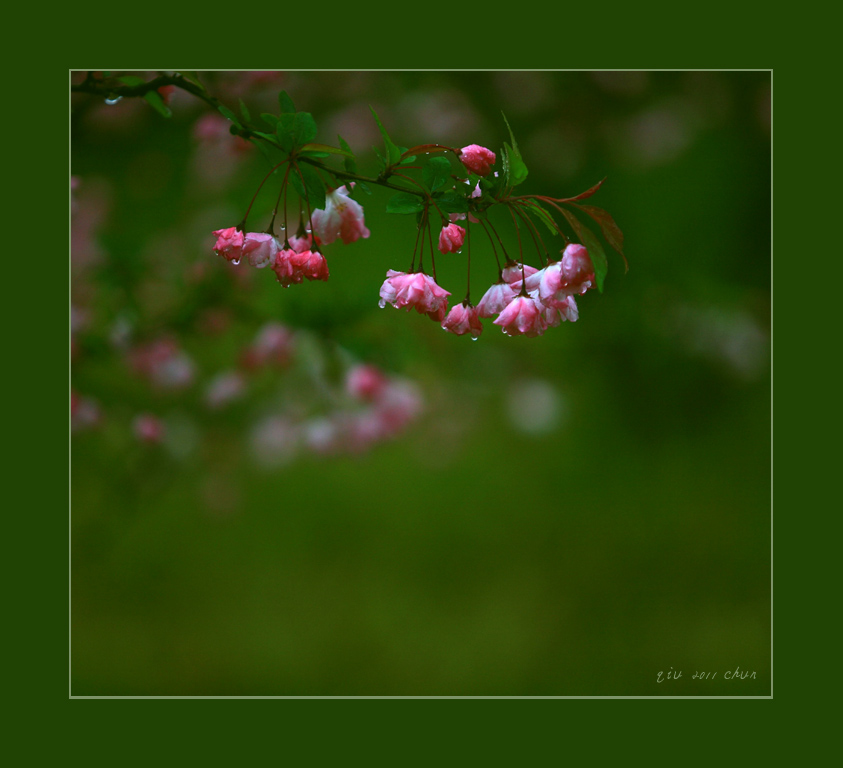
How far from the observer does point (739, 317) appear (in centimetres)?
167

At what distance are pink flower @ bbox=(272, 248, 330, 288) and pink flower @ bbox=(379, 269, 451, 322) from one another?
8 cm

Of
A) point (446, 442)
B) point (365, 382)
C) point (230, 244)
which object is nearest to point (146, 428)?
point (365, 382)

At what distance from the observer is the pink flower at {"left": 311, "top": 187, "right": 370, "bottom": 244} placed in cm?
91

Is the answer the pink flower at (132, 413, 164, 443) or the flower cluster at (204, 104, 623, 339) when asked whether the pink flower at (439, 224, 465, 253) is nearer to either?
the flower cluster at (204, 104, 623, 339)

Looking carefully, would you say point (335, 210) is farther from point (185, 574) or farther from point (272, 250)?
point (185, 574)

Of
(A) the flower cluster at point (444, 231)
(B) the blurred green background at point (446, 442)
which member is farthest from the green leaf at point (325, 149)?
(B) the blurred green background at point (446, 442)

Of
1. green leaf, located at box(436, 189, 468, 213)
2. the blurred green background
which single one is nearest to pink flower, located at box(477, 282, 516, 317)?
green leaf, located at box(436, 189, 468, 213)

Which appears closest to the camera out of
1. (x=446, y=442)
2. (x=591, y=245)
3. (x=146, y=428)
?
(x=591, y=245)

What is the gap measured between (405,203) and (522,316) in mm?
206

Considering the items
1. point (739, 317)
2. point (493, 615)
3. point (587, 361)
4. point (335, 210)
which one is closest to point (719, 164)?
point (739, 317)

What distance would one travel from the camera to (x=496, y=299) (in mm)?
877

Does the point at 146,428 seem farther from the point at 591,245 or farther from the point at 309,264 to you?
the point at 591,245

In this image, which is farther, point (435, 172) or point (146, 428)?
point (146, 428)

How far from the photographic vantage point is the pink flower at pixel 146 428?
1.69 meters
